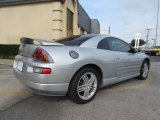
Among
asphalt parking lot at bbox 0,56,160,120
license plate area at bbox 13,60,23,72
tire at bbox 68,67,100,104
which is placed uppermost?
license plate area at bbox 13,60,23,72

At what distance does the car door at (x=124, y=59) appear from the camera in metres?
4.50

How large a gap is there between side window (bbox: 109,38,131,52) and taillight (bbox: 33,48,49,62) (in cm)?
187

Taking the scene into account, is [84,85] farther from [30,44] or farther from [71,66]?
[30,44]

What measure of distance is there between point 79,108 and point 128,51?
2403 mm

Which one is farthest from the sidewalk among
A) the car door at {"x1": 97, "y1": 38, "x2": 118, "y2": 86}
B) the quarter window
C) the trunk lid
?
the quarter window

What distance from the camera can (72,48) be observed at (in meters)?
3.53

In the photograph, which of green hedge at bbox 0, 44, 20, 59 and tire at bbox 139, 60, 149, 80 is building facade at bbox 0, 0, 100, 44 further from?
tire at bbox 139, 60, 149, 80

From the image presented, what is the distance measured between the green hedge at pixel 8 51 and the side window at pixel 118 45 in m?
9.58

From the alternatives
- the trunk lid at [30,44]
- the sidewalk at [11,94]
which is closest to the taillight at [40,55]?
the trunk lid at [30,44]

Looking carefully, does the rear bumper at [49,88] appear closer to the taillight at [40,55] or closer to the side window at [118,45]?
the taillight at [40,55]

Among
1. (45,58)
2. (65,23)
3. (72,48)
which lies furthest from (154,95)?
(65,23)

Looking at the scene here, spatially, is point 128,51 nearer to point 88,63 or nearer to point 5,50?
point 88,63

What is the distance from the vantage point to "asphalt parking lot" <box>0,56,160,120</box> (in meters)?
3.12

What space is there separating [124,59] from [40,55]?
2.30 meters
